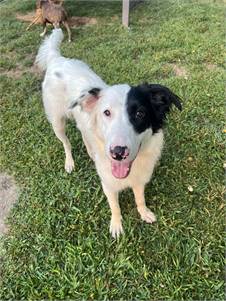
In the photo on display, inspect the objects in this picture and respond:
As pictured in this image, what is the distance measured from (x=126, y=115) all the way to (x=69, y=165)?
1.76m

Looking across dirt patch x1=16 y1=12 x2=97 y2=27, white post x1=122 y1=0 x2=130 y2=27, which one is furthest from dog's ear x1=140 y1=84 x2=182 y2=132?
dirt patch x1=16 y1=12 x2=97 y2=27

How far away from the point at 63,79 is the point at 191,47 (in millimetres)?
3321

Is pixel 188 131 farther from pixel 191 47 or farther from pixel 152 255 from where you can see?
pixel 191 47

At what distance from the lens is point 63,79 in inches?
142

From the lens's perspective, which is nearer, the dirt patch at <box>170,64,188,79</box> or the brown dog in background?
the dirt patch at <box>170,64,188,79</box>

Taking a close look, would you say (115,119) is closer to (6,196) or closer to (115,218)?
(115,218)

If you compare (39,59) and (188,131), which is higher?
(39,59)

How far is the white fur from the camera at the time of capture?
2523mm

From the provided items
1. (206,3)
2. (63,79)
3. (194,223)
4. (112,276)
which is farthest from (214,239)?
(206,3)

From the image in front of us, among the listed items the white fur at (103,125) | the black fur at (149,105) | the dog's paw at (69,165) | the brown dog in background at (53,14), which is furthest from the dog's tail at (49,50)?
the brown dog in background at (53,14)

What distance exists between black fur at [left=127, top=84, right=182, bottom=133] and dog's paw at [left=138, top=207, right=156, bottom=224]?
2.99ft

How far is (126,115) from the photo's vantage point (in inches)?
98.4

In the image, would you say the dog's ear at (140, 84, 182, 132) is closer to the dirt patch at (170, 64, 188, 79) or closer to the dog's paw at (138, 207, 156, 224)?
the dog's paw at (138, 207, 156, 224)

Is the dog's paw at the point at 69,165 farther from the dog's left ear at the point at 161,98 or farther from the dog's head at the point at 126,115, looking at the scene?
the dog's left ear at the point at 161,98
